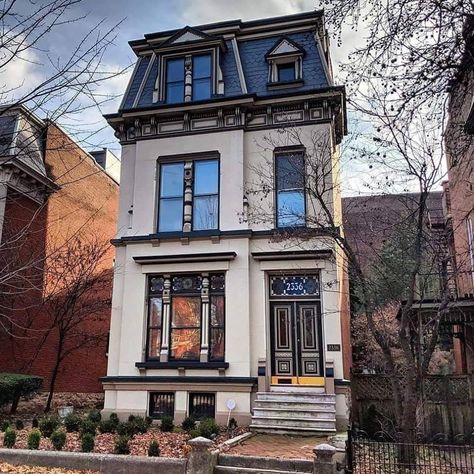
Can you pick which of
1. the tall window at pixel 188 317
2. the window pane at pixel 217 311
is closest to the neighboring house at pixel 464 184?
the window pane at pixel 217 311

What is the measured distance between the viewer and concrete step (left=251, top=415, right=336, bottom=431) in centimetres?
1184

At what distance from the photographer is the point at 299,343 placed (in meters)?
13.8

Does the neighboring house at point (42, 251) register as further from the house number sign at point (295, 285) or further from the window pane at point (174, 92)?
the house number sign at point (295, 285)

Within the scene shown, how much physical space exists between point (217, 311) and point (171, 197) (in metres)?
3.82

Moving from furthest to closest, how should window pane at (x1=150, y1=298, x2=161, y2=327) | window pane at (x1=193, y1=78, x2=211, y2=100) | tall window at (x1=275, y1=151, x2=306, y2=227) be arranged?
window pane at (x1=193, y1=78, x2=211, y2=100) < window pane at (x1=150, y1=298, x2=161, y2=327) < tall window at (x1=275, y1=151, x2=306, y2=227)

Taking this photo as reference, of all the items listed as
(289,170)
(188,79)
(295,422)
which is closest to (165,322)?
(295,422)

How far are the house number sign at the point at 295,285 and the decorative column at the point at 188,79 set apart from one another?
624cm

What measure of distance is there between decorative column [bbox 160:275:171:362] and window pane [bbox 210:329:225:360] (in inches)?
51.0

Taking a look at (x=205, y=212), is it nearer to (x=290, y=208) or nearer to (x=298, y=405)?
(x=290, y=208)

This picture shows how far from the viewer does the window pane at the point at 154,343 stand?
14359mm

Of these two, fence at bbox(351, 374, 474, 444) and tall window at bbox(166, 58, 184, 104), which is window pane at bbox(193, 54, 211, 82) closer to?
tall window at bbox(166, 58, 184, 104)

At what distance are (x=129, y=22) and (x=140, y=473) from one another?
6598 millimetres

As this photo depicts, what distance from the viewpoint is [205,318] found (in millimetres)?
14109

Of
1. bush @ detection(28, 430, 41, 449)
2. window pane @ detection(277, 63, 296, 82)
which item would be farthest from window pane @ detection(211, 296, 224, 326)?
window pane @ detection(277, 63, 296, 82)
